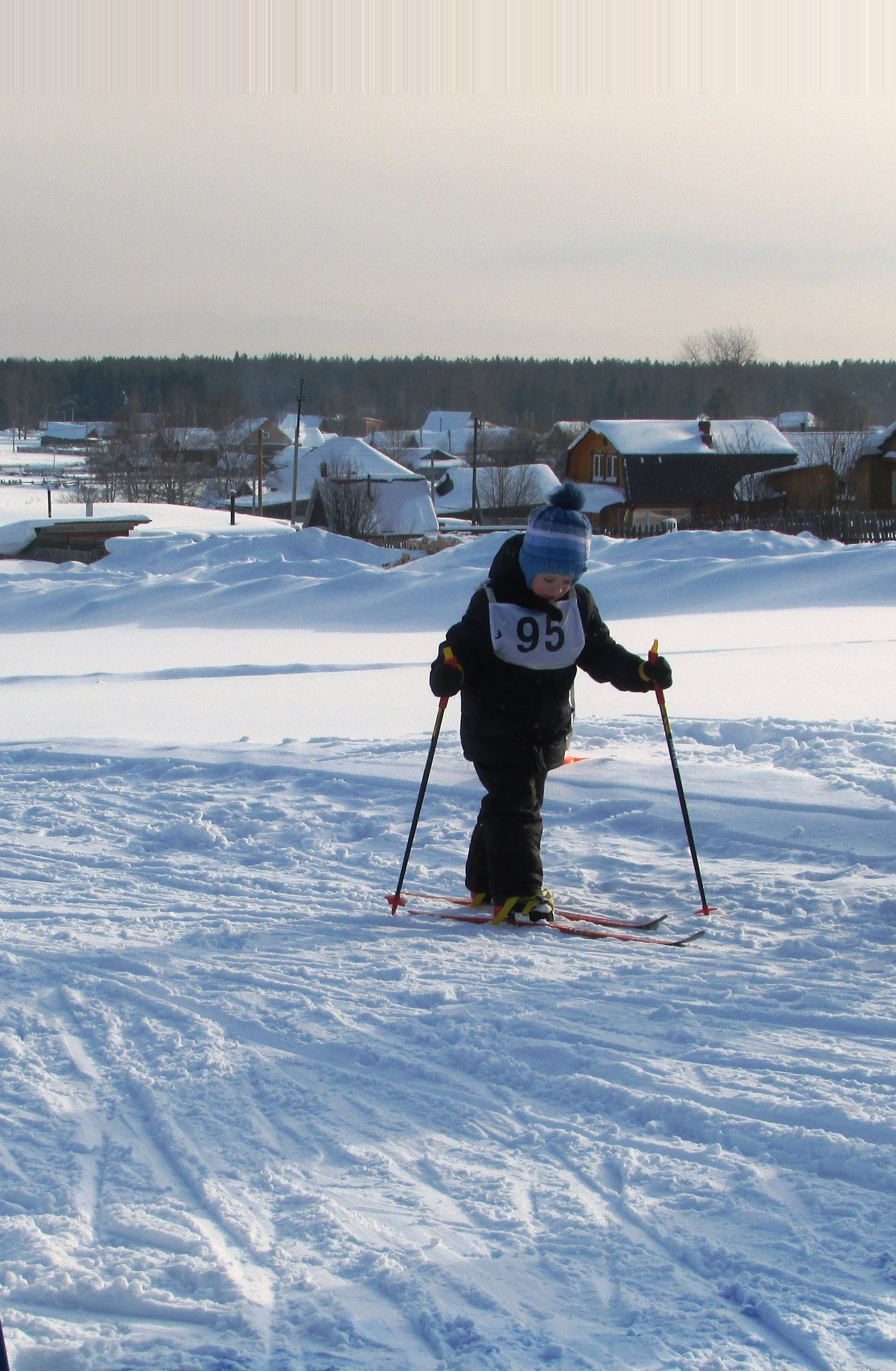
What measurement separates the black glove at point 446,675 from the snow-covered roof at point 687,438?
157 ft

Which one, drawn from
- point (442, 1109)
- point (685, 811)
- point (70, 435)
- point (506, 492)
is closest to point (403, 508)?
point (506, 492)

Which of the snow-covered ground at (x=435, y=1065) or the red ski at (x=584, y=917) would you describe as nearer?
the snow-covered ground at (x=435, y=1065)

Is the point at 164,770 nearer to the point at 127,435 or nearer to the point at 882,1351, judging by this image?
the point at 882,1351

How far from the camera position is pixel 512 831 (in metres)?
4.29

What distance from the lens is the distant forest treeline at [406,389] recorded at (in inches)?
4958

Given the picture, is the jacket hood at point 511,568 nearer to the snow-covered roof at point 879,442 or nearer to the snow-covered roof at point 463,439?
the snow-covered roof at point 879,442

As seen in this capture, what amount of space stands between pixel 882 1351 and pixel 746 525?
29394mm

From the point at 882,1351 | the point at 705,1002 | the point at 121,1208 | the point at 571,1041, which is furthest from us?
the point at 705,1002

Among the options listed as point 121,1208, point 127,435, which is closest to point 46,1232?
point 121,1208

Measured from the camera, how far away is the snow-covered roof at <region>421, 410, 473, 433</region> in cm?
11144

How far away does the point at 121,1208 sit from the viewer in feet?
7.79

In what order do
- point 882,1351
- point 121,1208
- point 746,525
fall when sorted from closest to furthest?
point 882,1351, point 121,1208, point 746,525

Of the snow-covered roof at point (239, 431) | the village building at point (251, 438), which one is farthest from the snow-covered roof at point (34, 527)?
the snow-covered roof at point (239, 431)

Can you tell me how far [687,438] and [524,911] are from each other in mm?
50257
